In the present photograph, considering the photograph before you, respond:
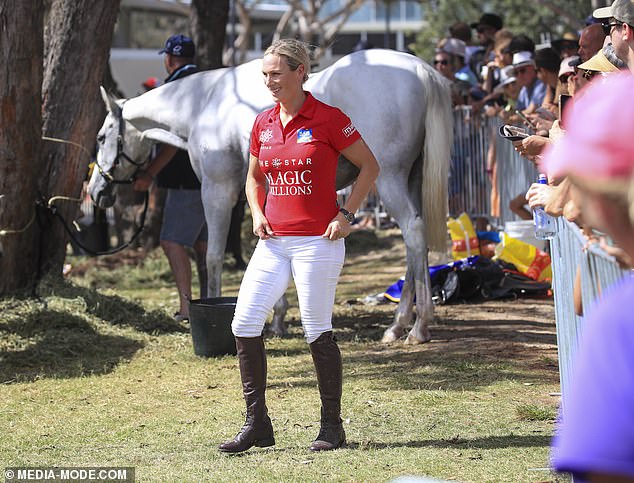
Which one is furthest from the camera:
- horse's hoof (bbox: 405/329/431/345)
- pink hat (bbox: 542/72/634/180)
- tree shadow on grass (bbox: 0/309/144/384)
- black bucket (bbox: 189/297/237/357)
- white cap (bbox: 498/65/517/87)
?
white cap (bbox: 498/65/517/87)

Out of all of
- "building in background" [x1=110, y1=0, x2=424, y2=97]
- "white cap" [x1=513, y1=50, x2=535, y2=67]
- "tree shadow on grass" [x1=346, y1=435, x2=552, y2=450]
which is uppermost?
"building in background" [x1=110, y1=0, x2=424, y2=97]

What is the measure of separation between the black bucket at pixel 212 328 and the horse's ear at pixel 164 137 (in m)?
1.77

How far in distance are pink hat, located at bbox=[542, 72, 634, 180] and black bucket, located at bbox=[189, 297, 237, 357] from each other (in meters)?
6.56

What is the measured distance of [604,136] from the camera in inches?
67.8

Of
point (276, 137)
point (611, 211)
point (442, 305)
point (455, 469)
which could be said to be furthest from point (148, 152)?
point (611, 211)

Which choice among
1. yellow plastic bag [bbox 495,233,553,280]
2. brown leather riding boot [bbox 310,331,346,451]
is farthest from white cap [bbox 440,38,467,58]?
brown leather riding boot [bbox 310,331,346,451]

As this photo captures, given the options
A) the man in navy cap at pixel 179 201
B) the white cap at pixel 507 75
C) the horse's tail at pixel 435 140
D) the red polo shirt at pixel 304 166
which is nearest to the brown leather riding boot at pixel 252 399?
the red polo shirt at pixel 304 166

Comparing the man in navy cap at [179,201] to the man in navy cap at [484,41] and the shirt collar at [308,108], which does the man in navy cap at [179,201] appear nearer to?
the shirt collar at [308,108]

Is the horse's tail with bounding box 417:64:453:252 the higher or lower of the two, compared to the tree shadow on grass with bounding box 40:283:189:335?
higher

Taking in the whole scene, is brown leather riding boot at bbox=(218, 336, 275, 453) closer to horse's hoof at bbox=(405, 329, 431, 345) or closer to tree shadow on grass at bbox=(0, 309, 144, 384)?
tree shadow on grass at bbox=(0, 309, 144, 384)

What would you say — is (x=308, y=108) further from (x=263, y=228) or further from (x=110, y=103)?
(x=110, y=103)

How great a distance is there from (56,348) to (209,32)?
6.55m

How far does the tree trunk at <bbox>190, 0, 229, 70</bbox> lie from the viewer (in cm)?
1395

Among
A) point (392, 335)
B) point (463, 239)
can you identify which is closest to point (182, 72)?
point (392, 335)
